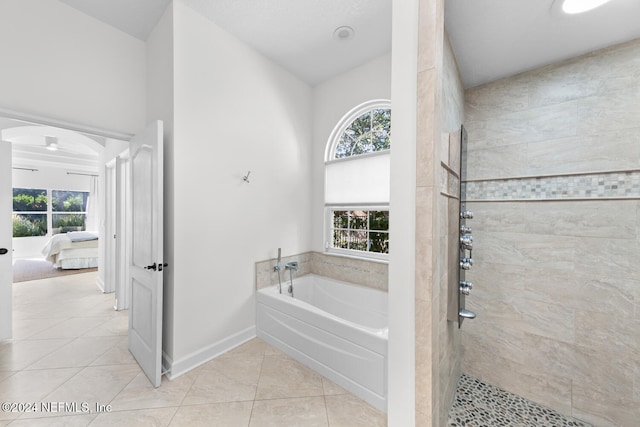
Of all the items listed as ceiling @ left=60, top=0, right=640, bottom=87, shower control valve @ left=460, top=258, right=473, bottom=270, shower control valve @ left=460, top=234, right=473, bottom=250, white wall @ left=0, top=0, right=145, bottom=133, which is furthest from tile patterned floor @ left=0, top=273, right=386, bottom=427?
ceiling @ left=60, top=0, right=640, bottom=87

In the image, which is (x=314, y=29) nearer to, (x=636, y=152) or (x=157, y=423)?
(x=636, y=152)

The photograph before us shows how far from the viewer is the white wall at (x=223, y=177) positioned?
1.97 meters

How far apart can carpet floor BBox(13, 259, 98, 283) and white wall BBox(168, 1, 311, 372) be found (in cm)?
465

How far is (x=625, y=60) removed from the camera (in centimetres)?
145

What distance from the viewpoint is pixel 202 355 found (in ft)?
6.82

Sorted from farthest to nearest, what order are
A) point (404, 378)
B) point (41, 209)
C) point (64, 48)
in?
point (41, 209) < point (64, 48) < point (404, 378)

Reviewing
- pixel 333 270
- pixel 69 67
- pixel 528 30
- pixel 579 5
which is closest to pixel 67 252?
pixel 69 67

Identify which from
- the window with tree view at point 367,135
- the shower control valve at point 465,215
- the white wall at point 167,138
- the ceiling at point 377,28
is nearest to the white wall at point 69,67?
the ceiling at point 377,28

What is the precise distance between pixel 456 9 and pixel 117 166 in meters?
3.88

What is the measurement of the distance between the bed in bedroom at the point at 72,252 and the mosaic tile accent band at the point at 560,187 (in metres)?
6.92

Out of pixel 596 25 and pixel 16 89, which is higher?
pixel 596 25

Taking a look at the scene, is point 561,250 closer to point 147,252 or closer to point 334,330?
point 334,330

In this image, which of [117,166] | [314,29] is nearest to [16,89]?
[117,166]

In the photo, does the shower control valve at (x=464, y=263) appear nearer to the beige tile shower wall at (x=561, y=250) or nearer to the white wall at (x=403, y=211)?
the beige tile shower wall at (x=561, y=250)
